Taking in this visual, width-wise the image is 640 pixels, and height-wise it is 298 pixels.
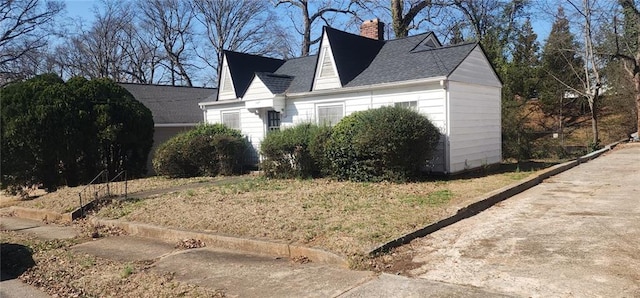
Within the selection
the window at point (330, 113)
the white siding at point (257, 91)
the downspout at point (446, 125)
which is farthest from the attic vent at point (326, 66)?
the downspout at point (446, 125)

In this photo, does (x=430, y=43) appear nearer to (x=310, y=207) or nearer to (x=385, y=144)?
(x=385, y=144)

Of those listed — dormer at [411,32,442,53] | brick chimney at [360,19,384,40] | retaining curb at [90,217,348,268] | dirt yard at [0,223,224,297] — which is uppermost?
brick chimney at [360,19,384,40]

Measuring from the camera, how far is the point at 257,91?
17.4 m

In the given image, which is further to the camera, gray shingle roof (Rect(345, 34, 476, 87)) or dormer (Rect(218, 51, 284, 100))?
dormer (Rect(218, 51, 284, 100))

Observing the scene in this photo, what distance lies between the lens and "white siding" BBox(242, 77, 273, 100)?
16900mm

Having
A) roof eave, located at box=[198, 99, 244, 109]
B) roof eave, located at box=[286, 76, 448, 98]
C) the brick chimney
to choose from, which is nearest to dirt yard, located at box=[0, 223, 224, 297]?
roof eave, located at box=[286, 76, 448, 98]

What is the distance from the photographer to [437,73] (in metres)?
13.0

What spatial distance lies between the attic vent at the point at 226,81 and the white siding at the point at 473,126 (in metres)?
9.37

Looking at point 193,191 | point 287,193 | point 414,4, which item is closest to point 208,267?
point 287,193

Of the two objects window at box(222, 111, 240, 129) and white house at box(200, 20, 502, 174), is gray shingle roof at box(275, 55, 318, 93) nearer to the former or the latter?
white house at box(200, 20, 502, 174)

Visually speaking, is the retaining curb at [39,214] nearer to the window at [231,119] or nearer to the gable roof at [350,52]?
the window at [231,119]

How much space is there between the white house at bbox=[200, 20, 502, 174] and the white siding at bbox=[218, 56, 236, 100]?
0.04 m

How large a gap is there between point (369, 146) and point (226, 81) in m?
9.22

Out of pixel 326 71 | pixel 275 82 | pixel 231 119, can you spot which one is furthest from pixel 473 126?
pixel 231 119
